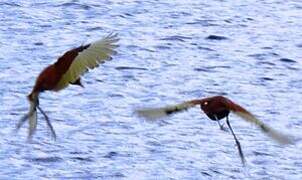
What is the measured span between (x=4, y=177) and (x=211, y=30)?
3973 mm

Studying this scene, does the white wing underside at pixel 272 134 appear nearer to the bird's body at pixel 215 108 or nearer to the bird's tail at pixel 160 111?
the bird's body at pixel 215 108

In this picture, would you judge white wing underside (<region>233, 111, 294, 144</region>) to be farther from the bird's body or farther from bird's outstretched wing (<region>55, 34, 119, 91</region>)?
bird's outstretched wing (<region>55, 34, 119, 91</region>)

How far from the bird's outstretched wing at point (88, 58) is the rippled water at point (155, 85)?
1755 millimetres

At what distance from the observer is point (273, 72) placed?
8.38m

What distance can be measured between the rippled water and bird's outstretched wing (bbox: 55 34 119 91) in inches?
69.1

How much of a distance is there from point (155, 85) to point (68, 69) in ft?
15.0

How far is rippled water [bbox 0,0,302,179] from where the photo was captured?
6.35 metres

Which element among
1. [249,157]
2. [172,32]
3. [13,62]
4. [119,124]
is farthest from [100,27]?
[249,157]

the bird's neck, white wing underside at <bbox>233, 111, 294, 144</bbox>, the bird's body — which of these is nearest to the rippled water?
white wing underside at <bbox>233, 111, 294, 144</bbox>

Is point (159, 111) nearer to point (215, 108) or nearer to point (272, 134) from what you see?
point (215, 108)

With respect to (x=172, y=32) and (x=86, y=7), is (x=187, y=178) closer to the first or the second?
(x=172, y=32)

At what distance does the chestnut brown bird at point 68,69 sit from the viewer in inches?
127

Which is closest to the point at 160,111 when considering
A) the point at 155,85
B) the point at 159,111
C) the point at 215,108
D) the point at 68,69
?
the point at 159,111

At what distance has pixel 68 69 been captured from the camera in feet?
10.9
